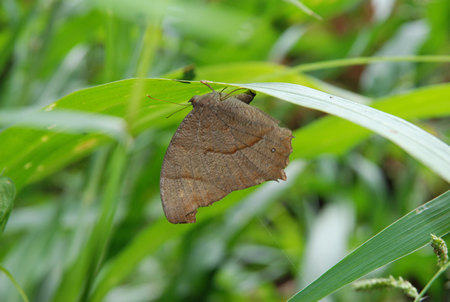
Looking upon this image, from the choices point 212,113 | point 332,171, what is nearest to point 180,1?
point 212,113

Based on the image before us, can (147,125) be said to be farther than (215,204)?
No

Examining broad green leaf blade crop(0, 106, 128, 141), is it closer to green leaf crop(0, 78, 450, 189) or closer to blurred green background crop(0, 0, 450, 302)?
green leaf crop(0, 78, 450, 189)

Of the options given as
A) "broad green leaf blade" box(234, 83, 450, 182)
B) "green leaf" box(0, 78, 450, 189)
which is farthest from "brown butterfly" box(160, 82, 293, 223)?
"broad green leaf blade" box(234, 83, 450, 182)

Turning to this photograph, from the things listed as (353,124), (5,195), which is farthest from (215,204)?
(5,195)

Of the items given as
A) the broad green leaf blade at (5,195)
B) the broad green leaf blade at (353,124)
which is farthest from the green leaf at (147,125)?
the broad green leaf blade at (5,195)

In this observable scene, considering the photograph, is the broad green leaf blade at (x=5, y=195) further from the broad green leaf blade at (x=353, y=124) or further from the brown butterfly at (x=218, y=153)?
the broad green leaf blade at (x=353, y=124)

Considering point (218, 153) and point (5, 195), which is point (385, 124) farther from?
point (5, 195)
